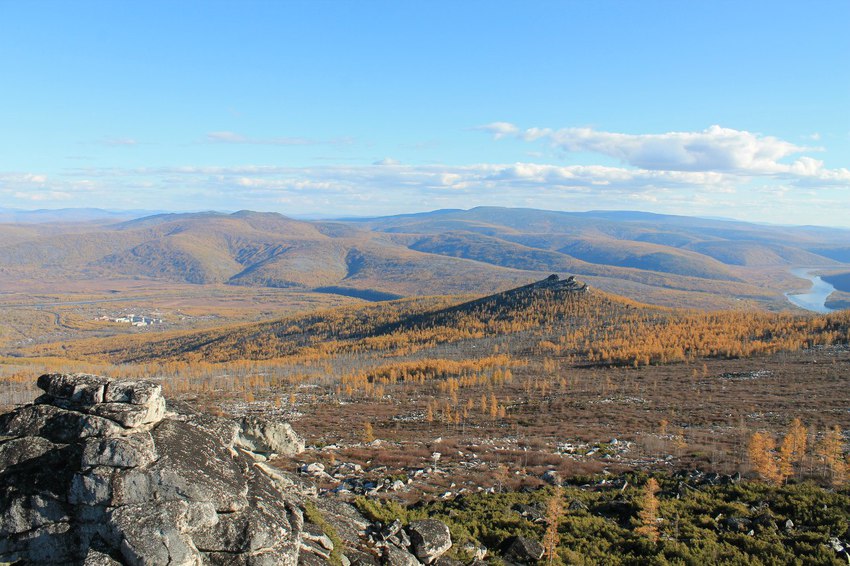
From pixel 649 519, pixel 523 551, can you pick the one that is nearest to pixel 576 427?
pixel 649 519

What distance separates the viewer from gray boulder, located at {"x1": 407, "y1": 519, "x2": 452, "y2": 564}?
26594 mm

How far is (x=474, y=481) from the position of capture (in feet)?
152

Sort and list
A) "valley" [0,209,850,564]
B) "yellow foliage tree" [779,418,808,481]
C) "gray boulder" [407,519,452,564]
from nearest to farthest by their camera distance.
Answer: "gray boulder" [407,519,452,564] → "valley" [0,209,850,564] → "yellow foliage tree" [779,418,808,481]

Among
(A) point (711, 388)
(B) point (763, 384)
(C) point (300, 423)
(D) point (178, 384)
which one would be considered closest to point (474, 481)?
(C) point (300, 423)

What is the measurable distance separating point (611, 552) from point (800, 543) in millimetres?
11370

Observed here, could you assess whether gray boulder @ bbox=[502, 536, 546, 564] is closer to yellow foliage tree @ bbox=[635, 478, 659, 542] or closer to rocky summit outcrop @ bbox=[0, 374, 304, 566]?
yellow foliage tree @ bbox=[635, 478, 659, 542]

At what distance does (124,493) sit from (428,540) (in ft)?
49.8

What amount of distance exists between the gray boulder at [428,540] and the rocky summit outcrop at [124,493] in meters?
7.88

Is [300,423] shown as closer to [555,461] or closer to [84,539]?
[555,461]

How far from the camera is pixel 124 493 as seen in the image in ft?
61.4

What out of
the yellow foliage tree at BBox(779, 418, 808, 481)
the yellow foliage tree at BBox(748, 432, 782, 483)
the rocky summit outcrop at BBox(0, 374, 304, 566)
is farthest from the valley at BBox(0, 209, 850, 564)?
the rocky summit outcrop at BBox(0, 374, 304, 566)

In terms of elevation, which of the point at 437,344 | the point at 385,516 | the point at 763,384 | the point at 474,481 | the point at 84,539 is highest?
the point at 84,539

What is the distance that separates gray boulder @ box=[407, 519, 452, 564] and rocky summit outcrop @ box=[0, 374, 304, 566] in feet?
25.8

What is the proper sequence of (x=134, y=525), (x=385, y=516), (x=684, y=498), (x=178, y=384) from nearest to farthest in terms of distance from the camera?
(x=134, y=525), (x=385, y=516), (x=684, y=498), (x=178, y=384)
